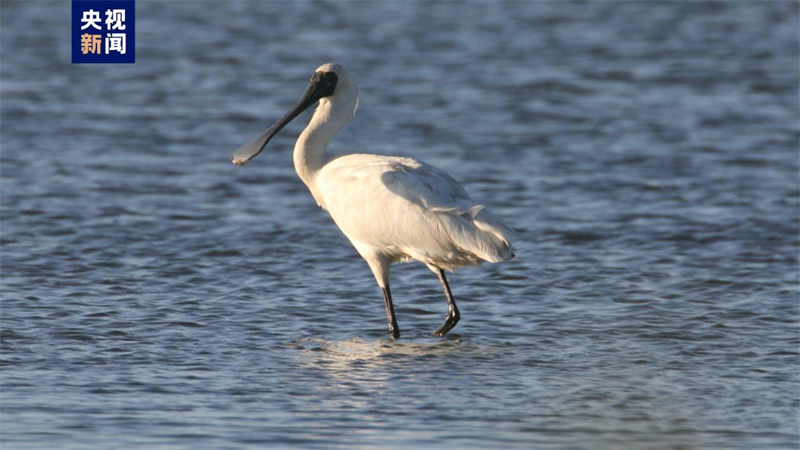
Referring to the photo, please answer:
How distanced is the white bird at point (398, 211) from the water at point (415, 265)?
0.50 meters

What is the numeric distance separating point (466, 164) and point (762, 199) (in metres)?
3.15

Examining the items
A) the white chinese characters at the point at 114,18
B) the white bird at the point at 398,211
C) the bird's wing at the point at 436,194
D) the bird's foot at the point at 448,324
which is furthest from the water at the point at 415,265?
the white chinese characters at the point at 114,18

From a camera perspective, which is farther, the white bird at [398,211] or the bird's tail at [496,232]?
the white bird at [398,211]

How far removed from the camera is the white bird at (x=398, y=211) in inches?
349

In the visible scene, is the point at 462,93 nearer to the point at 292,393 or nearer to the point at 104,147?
the point at 104,147

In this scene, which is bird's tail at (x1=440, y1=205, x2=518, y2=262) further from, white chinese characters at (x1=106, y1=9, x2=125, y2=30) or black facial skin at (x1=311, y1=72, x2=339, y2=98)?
white chinese characters at (x1=106, y1=9, x2=125, y2=30)

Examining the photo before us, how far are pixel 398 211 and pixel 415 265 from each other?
234 centimetres

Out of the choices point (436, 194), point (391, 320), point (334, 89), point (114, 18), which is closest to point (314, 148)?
point (334, 89)

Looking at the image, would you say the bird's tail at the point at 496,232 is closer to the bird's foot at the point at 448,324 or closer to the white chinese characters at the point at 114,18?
the bird's foot at the point at 448,324

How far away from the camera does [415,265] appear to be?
37.2ft

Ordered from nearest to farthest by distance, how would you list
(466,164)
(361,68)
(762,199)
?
(762,199) → (466,164) → (361,68)

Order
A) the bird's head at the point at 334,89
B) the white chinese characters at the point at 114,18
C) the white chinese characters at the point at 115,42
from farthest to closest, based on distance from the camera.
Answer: the white chinese characters at the point at 115,42, the white chinese characters at the point at 114,18, the bird's head at the point at 334,89

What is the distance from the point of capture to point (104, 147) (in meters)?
15.7

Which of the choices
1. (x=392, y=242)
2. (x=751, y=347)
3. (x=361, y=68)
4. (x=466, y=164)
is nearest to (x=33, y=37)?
(x=361, y=68)
